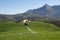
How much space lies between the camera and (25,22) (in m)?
33.4
